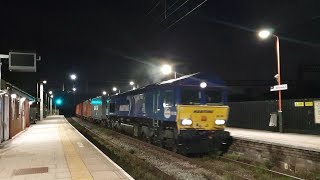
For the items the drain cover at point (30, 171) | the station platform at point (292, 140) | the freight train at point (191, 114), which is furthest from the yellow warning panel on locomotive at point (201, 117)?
the drain cover at point (30, 171)

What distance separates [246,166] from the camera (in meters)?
13.4

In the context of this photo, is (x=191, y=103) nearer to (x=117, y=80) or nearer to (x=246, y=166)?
(x=246, y=166)

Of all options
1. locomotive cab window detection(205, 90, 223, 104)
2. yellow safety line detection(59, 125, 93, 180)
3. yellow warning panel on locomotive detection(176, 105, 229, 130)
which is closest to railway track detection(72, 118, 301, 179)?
yellow warning panel on locomotive detection(176, 105, 229, 130)

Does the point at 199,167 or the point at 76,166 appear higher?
the point at 76,166

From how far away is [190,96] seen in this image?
15.4 metres

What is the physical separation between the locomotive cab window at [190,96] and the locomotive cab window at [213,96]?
1.25ft

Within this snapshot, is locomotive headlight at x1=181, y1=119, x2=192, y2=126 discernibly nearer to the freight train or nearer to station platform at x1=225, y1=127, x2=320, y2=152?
the freight train

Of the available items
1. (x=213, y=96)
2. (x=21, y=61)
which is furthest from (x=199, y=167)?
(x=21, y=61)

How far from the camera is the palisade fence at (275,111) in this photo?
789 inches

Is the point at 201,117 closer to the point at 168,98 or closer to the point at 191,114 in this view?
the point at 191,114

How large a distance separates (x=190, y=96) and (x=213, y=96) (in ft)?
3.36

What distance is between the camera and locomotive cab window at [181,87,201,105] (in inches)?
599

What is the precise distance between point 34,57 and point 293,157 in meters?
13.1

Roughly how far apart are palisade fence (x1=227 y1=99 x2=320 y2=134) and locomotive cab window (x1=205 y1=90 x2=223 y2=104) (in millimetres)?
6517
